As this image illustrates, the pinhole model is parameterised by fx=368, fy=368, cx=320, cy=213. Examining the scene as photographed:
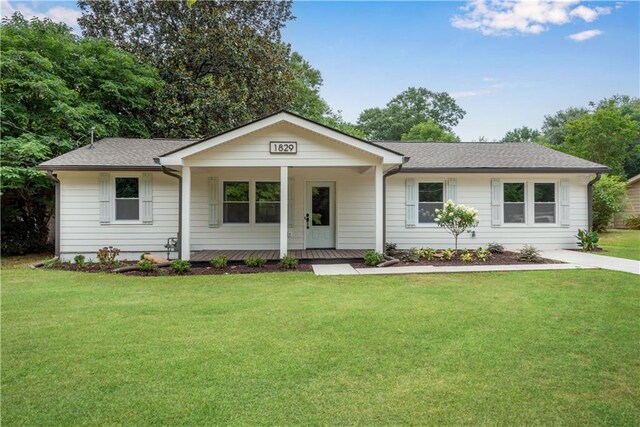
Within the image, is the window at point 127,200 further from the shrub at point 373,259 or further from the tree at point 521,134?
the tree at point 521,134

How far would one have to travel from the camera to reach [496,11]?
31.2ft

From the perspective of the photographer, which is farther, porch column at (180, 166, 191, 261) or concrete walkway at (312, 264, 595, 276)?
porch column at (180, 166, 191, 261)

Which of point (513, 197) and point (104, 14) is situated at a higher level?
point (104, 14)

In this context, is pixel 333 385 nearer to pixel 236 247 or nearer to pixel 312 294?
pixel 312 294

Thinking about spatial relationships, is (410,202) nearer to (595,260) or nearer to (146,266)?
(595,260)

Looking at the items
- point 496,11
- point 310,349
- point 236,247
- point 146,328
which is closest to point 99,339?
point 146,328

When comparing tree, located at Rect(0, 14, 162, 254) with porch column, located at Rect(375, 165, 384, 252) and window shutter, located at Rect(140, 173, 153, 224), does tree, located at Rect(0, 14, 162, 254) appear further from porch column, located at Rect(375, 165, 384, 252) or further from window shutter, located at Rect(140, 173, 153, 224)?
porch column, located at Rect(375, 165, 384, 252)

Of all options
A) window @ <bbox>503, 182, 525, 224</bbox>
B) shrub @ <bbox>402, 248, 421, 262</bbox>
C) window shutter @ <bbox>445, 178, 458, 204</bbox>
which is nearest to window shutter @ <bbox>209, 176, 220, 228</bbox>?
shrub @ <bbox>402, 248, 421, 262</bbox>

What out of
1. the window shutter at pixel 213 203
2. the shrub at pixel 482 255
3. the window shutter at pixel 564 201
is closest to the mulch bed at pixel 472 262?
the shrub at pixel 482 255

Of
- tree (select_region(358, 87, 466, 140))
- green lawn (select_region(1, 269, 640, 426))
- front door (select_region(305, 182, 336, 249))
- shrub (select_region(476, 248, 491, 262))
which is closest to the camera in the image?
green lawn (select_region(1, 269, 640, 426))

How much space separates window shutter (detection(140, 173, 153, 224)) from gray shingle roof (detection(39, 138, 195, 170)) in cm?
45

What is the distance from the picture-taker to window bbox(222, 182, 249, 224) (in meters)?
11.2

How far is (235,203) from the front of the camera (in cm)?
1121

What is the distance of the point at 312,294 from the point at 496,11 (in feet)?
28.7
